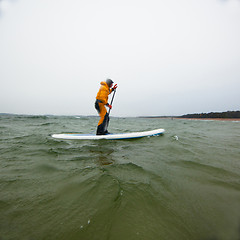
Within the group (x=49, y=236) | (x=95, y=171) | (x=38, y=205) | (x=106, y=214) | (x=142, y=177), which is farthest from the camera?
(x=95, y=171)

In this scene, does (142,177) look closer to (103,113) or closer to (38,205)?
(38,205)

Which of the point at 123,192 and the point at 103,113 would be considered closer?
the point at 123,192

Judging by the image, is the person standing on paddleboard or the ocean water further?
the person standing on paddleboard

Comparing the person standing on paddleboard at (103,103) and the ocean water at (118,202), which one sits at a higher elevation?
the person standing on paddleboard at (103,103)

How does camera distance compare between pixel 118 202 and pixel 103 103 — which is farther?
pixel 103 103

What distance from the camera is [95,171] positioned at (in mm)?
2674

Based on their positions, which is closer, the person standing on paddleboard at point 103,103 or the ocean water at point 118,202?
the ocean water at point 118,202

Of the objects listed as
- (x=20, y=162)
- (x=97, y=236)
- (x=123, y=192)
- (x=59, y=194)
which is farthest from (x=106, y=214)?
(x=20, y=162)

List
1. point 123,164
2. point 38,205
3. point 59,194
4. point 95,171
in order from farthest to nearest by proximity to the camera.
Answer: point 123,164 → point 95,171 → point 59,194 → point 38,205

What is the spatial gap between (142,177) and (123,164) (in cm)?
76

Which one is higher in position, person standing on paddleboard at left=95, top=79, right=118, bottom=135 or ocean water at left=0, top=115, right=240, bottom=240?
person standing on paddleboard at left=95, top=79, right=118, bottom=135

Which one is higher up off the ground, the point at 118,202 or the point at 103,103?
the point at 103,103

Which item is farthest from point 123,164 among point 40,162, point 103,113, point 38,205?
point 103,113

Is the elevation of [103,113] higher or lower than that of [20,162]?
higher
